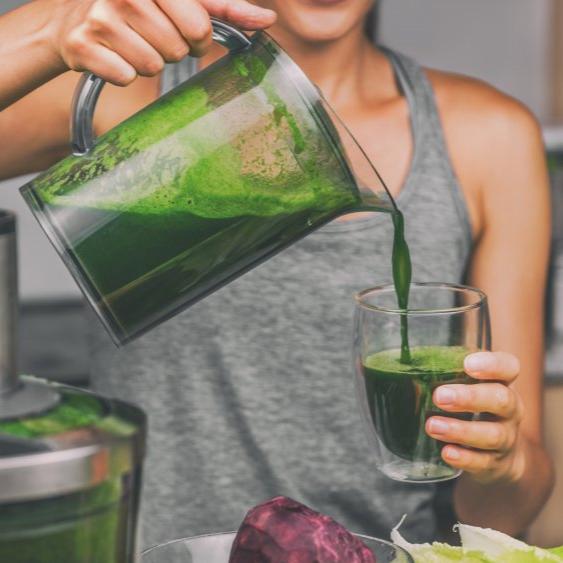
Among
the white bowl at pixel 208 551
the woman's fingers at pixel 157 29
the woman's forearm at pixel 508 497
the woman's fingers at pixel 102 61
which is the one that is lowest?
the woman's forearm at pixel 508 497

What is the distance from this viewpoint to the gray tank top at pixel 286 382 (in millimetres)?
1481

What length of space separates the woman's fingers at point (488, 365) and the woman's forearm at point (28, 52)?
433 millimetres

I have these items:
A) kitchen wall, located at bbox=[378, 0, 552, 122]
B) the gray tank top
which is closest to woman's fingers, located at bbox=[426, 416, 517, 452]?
the gray tank top

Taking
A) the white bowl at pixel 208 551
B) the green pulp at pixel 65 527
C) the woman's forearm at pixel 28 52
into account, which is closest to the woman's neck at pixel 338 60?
the woman's forearm at pixel 28 52

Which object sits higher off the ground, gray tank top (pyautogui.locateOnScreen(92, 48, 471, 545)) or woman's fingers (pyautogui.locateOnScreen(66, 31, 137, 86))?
woman's fingers (pyautogui.locateOnScreen(66, 31, 137, 86))

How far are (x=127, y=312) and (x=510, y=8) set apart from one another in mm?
2192

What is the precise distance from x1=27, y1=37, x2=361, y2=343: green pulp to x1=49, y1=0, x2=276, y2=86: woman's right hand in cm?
3

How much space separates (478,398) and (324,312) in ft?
1.85

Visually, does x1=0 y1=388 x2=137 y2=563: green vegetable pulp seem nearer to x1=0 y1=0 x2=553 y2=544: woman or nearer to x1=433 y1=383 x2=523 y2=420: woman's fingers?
x1=433 y1=383 x2=523 y2=420: woman's fingers

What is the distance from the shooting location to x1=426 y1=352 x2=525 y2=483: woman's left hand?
92 centimetres

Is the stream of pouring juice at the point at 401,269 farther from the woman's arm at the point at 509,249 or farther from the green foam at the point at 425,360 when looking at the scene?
the woman's arm at the point at 509,249

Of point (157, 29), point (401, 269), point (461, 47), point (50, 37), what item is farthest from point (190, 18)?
point (461, 47)

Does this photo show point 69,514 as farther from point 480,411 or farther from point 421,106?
point 421,106

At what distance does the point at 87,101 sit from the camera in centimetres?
80
